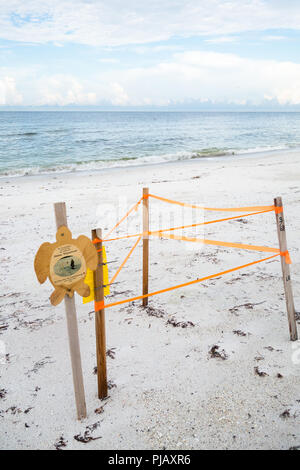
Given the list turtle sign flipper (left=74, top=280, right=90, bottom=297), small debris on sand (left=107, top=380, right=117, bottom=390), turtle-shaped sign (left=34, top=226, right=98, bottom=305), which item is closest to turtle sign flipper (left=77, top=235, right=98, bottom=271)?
turtle-shaped sign (left=34, top=226, right=98, bottom=305)

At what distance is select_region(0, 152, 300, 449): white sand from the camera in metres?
2.22

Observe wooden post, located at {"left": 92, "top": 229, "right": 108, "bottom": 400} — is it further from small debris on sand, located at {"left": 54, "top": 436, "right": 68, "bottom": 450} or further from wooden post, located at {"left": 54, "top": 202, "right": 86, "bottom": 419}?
small debris on sand, located at {"left": 54, "top": 436, "right": 68, "bottom": 450}

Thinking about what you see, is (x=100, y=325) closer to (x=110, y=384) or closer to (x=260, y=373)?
(x=110, y=384)

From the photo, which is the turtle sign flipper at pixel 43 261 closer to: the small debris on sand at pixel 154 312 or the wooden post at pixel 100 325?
the wooden post at pixel 100 325

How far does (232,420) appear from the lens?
2.27m

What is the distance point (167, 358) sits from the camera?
2904mm

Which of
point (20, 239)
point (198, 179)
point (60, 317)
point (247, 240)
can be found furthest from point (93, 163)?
point (60, 317)

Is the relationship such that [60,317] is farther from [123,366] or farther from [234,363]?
[234,363]

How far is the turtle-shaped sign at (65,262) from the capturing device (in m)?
1.94

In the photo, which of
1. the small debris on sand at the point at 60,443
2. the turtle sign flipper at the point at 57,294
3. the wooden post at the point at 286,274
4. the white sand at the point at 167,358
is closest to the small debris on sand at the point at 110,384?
the white sand at the point at 167,358

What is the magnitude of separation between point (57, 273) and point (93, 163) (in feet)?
47.0

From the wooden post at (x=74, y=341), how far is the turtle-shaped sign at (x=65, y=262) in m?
0.07

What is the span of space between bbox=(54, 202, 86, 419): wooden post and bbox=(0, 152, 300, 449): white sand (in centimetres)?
17

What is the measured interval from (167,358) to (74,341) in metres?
1.08
